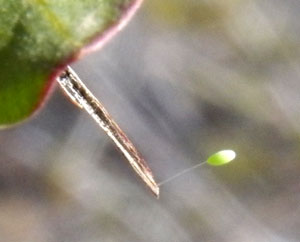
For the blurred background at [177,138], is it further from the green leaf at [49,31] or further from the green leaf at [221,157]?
the green leaf at [49,31]

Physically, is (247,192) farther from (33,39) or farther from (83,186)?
(33,39)

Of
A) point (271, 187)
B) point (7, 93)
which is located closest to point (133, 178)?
point (271, 187)

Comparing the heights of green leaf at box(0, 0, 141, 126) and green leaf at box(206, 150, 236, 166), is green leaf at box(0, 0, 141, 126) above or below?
below

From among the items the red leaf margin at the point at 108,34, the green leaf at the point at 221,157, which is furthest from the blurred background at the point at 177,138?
the red leaf margin at the point at 108,34

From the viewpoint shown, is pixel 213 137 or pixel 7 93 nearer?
pixel 7 93

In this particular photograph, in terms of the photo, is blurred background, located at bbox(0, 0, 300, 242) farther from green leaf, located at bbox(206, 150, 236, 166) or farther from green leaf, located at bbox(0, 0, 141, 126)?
green leaf, located at bbox(0, 0, 141, 126)

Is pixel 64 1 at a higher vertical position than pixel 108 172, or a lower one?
lower

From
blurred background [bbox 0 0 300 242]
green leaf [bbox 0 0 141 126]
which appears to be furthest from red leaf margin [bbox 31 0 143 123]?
blurred background [bbox 0 0 300 242]

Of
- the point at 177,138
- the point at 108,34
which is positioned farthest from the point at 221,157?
the point at 108,34
